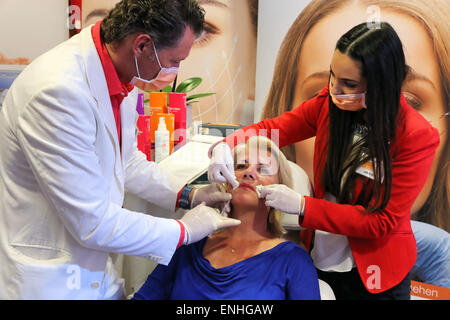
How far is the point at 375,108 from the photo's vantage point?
138cm

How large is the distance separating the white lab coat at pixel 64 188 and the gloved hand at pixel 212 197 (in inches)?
12.0

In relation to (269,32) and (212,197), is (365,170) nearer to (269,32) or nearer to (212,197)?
(212,197)

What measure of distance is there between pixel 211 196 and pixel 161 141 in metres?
0.51

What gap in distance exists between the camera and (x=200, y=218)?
1.45 metres

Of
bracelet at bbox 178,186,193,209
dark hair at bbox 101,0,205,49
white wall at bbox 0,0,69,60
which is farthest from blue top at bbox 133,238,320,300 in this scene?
white wall at bbox 0,0,69,60

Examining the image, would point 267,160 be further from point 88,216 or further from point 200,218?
point 88,216

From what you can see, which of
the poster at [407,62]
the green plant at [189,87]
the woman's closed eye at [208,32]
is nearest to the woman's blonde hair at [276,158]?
the poster at [407,62]

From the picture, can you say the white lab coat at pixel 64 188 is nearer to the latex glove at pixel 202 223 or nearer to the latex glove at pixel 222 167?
the latex glove at pixel 202 223

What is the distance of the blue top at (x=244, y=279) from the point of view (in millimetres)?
1439

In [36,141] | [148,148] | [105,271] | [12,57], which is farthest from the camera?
[12,57]

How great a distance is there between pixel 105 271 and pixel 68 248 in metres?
0.18

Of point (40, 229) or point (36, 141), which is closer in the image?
point (36, 141)
